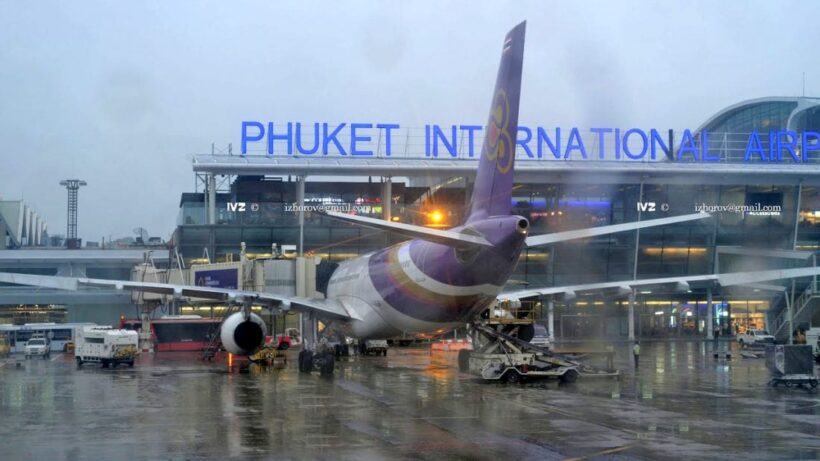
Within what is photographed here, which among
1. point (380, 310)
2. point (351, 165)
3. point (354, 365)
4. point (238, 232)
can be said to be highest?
point (351, 165)

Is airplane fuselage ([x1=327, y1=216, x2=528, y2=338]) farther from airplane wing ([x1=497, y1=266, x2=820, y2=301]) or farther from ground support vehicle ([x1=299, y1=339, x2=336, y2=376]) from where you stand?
airplane wing ([x1=497, y1=266, x2=820, y2=301])

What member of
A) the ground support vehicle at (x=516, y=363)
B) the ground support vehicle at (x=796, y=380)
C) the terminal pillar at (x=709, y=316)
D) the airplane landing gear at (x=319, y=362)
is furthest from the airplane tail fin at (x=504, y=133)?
the terminal pillar at (x=709, y=316)

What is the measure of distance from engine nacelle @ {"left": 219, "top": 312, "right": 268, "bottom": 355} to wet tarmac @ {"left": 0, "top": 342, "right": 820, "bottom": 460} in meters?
1.16

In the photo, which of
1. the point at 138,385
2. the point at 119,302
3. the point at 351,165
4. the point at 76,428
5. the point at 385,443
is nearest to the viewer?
the point at 385,443

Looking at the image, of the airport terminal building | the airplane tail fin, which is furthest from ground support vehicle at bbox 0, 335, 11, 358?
the airplane tail fin

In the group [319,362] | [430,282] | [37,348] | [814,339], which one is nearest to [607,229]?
[430,282]

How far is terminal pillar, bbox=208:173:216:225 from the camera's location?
6750cm

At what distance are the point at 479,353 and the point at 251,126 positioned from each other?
3812cm

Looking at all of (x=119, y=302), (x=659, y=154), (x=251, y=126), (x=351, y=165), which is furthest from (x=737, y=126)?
(x=119, y=302)

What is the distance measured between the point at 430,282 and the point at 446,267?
1.56 metres

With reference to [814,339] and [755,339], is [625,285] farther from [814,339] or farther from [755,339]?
[755,339]

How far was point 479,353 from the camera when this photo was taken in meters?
33.7

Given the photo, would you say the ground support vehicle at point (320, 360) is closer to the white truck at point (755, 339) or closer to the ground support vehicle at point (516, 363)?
the ground support vehicle at point (516, 363)

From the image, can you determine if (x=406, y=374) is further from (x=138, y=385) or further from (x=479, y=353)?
(x=138, y=385)
